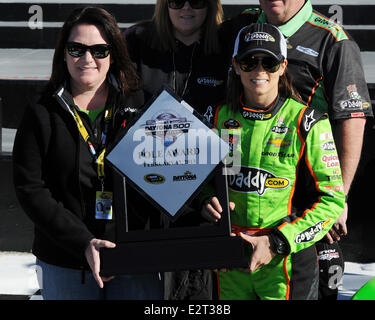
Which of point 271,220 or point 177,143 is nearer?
point 177,143

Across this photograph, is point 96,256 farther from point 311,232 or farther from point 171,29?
point 171,29

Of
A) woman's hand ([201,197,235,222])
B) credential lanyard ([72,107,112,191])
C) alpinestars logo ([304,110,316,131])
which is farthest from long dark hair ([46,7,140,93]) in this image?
alpinestars logo ([304,110,316,131])

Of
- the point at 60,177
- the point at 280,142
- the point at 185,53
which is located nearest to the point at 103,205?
the point at 60,177

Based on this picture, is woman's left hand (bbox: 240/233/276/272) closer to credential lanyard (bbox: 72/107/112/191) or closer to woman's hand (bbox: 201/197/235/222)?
woman's hand (bbox: 201/197/235/222)

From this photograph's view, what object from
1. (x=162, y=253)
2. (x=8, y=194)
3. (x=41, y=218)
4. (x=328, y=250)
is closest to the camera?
(x=162, y=253)

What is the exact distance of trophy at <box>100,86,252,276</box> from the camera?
1912mm

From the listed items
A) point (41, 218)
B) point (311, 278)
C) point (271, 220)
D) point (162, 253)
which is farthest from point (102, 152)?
point (311, 278)

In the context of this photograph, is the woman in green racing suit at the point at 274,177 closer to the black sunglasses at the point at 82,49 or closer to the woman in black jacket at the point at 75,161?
the woman in black jacket at the point at 75,161

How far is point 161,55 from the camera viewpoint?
2.65m

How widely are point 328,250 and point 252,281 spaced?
52cm

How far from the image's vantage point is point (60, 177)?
7.02 ft

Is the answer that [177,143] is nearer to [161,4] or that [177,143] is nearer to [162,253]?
[162,253]

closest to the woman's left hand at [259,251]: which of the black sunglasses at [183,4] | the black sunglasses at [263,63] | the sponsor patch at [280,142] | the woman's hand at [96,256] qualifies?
the sponsor patch at [280,142]

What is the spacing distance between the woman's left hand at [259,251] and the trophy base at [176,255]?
80mm
